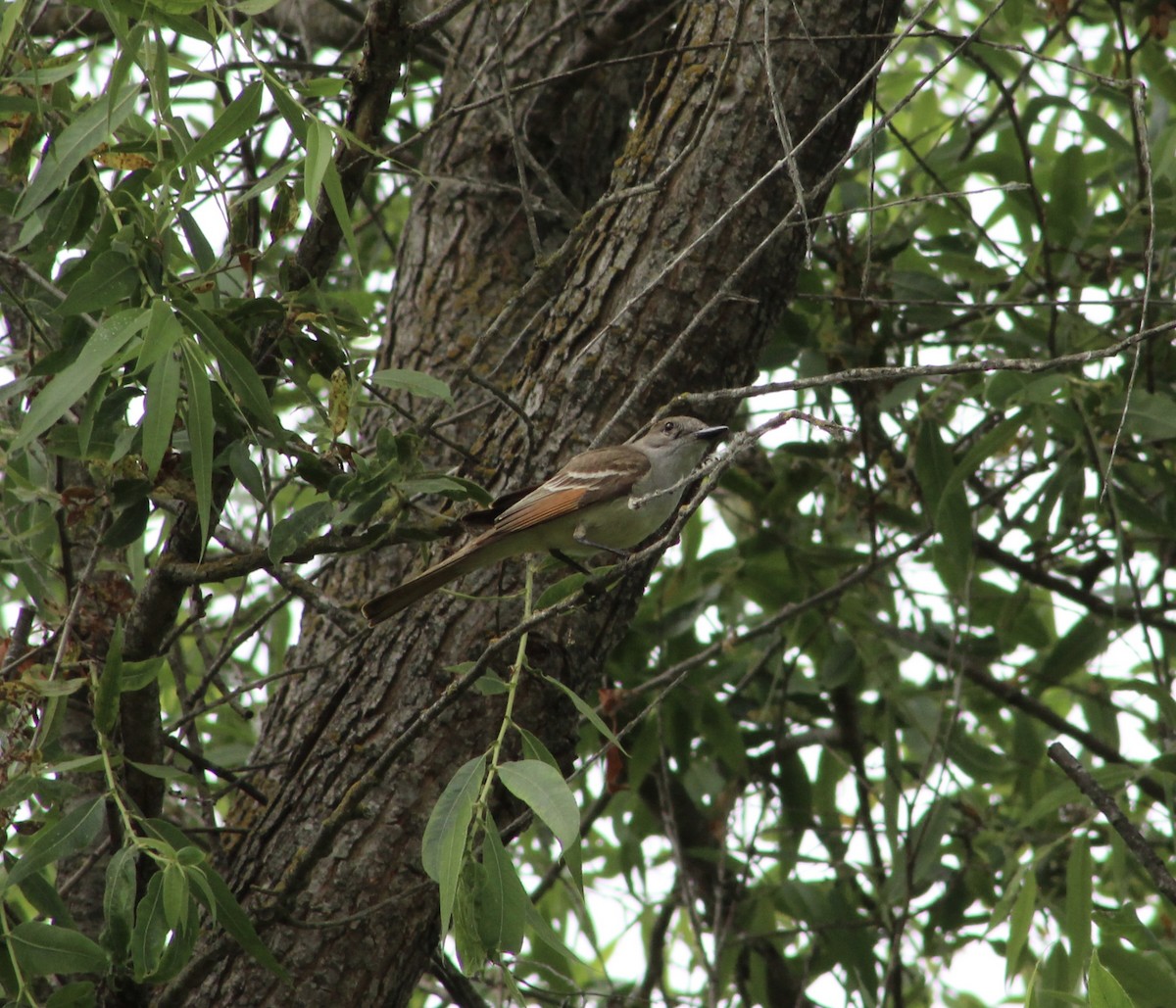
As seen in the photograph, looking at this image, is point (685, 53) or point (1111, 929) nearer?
point (1111, 929)

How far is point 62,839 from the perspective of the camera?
2.88 metres

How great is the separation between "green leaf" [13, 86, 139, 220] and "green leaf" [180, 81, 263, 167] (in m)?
0.17

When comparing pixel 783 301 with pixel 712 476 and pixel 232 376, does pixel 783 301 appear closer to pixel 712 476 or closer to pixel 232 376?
pixel 712 476

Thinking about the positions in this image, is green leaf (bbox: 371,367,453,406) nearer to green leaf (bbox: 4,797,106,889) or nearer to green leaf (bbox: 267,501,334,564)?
green leaf (bbox: 267,501,334,564)

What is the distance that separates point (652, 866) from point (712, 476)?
14.5 feet

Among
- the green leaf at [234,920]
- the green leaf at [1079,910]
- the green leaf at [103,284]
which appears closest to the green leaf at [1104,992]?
the green leaf at [1079,910]

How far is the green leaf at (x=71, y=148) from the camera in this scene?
2713 mm

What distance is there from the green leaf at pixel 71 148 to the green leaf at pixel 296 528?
0.90 metres

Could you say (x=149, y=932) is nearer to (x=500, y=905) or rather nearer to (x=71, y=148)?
(x=500, y=905)

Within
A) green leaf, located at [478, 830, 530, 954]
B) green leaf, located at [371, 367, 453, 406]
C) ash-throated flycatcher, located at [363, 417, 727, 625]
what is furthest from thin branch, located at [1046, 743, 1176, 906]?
green leaf, located at [371, 367, 453, 406]

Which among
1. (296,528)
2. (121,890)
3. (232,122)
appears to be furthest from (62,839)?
(232,122)

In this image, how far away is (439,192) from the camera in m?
5.34

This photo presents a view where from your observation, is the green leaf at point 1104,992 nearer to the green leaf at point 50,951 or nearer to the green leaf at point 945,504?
the green leaf at point 50,951

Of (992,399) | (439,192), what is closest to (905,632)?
(992,399)
